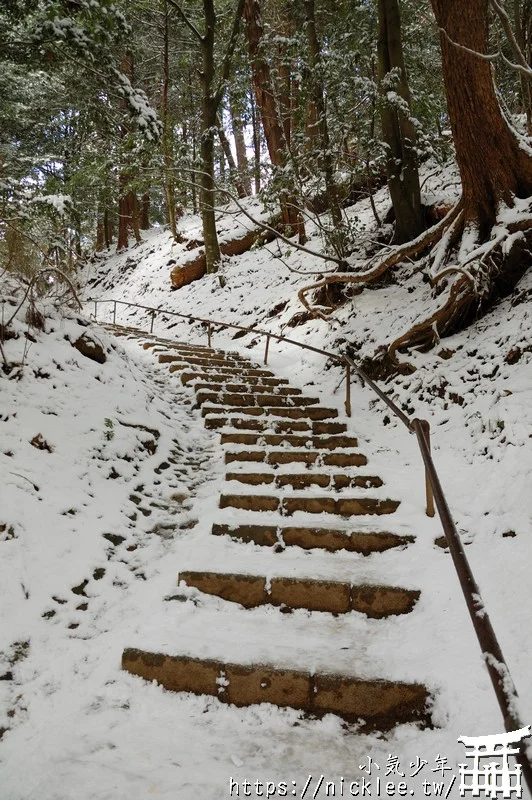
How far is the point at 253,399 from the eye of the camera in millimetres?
6590

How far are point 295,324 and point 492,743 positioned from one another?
8338 millimetres

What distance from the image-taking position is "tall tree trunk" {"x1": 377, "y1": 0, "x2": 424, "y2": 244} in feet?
23.9

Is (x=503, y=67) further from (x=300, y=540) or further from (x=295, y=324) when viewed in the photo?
(x=300, y=540)

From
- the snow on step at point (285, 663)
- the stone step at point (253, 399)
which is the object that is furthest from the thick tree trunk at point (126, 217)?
the snow on step at point (285, 663)

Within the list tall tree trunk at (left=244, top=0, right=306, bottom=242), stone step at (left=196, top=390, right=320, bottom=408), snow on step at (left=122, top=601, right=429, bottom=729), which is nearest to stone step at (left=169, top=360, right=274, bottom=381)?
stone step at (left=196, top=390, right=320, bottom=408)

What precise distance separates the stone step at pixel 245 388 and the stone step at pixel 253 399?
0.21 meters

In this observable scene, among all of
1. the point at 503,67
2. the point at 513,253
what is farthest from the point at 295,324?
the point at 503,67

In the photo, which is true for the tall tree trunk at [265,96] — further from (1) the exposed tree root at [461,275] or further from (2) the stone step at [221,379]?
(1) the exposed tree root at [461,275]

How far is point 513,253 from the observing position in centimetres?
522

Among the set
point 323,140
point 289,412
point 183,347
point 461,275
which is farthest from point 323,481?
point 323,140

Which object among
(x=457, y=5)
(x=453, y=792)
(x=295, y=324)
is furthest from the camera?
(x=295, y=324)

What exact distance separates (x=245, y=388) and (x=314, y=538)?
364 centimetres

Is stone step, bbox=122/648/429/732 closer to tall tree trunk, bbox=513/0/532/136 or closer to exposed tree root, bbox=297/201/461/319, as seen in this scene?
exposed tree root, bbox=297/201/461/319

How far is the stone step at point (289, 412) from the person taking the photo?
6.14 meters
